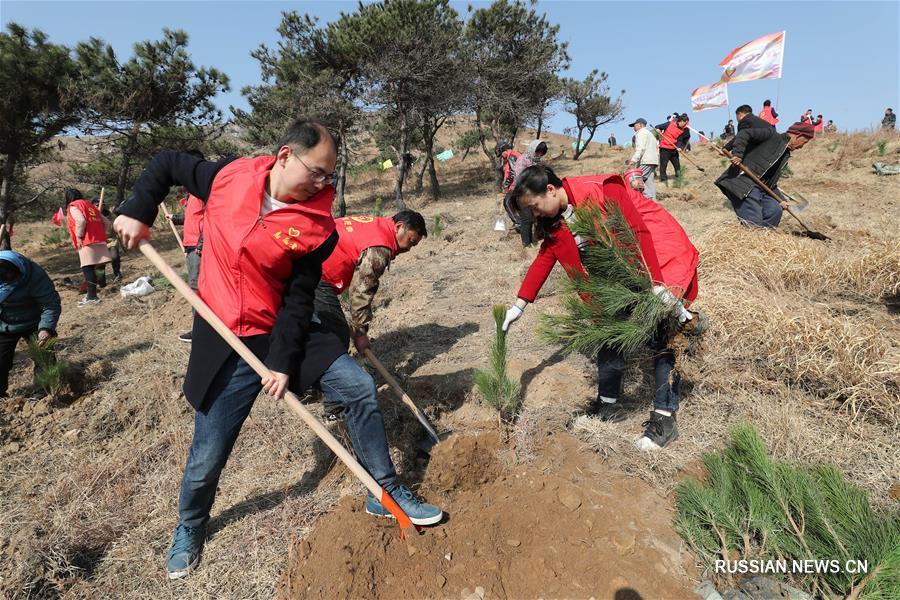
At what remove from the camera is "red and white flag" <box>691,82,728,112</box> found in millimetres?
7293

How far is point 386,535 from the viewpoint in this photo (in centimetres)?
197

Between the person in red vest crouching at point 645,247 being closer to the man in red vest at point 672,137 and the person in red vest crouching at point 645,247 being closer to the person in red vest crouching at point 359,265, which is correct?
Result: the person in red vest crouching at point 359,265

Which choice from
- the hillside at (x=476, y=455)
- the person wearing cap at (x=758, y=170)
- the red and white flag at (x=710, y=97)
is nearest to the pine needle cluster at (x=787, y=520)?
the hillside at (x=476, y=455)

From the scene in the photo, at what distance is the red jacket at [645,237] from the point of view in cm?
220

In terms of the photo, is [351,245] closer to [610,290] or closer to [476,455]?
[476,455]

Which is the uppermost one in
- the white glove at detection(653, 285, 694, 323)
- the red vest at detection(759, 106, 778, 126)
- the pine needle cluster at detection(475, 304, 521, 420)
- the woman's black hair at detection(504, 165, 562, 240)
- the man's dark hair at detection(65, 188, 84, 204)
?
the red vest at detection(759, 106, 778, 126)

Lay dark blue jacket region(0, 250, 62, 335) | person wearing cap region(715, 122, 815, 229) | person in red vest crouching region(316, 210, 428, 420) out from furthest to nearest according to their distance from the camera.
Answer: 1. person wearing cap region(715, 122, 815, 229)
2. dark blue jacket region(0, 250, 62, 335)
3. person in red vest crouching region(316, 210, 428, 420)

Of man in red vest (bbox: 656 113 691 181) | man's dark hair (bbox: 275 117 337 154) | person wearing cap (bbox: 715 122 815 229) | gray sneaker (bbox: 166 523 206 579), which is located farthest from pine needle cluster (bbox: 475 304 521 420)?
man in red vest (bbox: 656 113 691 181)

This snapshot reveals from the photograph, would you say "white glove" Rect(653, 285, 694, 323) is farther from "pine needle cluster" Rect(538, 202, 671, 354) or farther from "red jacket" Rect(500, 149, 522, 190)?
"red jacket" Rect(500, 149, 522, 190)

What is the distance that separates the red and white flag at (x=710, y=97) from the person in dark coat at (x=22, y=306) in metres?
8.82

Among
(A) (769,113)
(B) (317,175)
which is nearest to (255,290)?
(B) (317,175)

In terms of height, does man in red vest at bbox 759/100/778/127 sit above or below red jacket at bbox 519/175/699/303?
above

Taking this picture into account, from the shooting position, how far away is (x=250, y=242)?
1711 millimetres

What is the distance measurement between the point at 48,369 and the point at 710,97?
9181 millimetres
